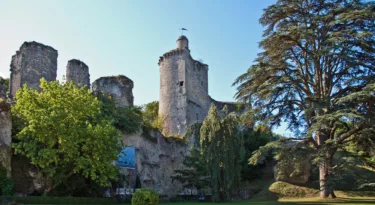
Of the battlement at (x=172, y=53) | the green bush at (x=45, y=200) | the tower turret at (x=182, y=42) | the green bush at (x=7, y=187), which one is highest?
the tower turret at (x=182, y=42)

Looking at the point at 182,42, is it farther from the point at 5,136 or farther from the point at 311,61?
the point at 5,136

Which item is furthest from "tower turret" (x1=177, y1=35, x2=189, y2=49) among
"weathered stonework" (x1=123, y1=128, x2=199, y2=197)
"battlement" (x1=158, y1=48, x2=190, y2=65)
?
"weathered stonework" (x1=123, y1=128, x2=199, y2=197)

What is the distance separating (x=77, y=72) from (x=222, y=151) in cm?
1251

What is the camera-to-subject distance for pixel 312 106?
18156 mm

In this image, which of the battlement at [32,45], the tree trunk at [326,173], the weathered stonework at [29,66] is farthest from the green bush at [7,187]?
the tree trunk at [326,173]

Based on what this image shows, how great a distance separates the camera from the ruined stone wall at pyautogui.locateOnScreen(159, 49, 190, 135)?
122 feet

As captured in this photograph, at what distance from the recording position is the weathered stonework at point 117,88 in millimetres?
25678

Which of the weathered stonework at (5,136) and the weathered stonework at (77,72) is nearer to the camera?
the weathered stonework at (5,136)

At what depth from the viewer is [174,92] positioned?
37969 mm

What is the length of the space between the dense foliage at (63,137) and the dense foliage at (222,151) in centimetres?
465

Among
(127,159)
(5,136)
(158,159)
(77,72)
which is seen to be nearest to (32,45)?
(77,72)

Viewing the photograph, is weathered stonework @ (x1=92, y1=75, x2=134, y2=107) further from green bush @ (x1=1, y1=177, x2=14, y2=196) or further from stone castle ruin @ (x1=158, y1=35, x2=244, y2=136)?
stone castle ruin @ (x1=158, y1=35, x2=244, y2=136)

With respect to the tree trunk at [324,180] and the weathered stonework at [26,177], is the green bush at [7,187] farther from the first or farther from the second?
the tree trunk at [324,180]

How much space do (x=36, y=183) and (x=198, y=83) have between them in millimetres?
24200
